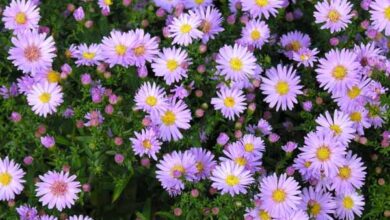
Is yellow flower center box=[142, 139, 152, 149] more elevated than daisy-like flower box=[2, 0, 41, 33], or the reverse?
daisy-like flower box=[2, 0, 41, 33]

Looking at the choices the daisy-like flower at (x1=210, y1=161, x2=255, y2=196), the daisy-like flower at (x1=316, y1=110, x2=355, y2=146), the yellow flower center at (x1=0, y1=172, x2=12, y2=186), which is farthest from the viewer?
the daisy-like flower at (x1=316, y1=110, x2=355, y2=146)

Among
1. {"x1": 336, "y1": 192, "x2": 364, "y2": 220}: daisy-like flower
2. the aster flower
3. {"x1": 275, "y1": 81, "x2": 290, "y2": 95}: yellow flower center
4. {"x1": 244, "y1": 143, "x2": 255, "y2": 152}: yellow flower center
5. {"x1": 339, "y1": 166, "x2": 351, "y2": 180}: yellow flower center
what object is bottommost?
the aster flower

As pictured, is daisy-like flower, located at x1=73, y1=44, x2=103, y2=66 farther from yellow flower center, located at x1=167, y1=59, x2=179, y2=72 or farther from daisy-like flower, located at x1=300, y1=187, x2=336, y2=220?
daisy-like flower, located at x1=300, y1=187, x2=336, y2=220

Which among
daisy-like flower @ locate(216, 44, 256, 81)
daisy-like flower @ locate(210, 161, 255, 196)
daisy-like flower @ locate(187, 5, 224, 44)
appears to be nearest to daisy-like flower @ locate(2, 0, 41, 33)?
daisy-like flower @ locate(187, 5, 224, 44)

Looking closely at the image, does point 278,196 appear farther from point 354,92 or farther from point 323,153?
point 354,92

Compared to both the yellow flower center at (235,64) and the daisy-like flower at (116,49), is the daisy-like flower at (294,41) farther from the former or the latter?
the daisy-like flower at (116,49)

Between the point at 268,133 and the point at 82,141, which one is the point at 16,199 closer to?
the point at 82,141

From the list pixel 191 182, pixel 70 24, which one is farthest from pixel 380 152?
pixel 70 24

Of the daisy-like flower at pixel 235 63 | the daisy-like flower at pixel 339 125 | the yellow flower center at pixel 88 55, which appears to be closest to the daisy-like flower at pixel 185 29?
the daisy-like flower at pixel 235 63
